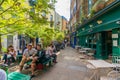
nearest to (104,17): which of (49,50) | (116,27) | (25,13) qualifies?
(116,27)

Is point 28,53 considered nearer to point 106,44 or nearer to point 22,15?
point 22,15

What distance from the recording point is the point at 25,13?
834 cm

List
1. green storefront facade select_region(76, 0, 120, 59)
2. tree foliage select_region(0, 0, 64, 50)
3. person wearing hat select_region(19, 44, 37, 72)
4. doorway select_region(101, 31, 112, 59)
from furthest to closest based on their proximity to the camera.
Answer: doorway select_region(101, 31, 112, 59) → green storefront facade select_region(76, 0, 120, 59) → person wearing hat select_region(19, 44, 37, 72) → tree foliage select_region(0, 0, 64, 50)

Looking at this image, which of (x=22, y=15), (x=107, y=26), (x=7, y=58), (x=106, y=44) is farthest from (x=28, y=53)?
(x=106, y=44)

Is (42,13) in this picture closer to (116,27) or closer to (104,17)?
(116,27)

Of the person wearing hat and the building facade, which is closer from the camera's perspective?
the person wearing hat

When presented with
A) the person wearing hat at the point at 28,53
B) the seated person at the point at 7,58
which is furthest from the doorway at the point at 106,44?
the seated person at the point at 7,58

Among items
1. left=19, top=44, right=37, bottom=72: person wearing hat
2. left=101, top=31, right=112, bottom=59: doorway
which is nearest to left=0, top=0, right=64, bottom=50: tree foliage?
left=19, top=44, right=37, bottom=72: person wearing hat

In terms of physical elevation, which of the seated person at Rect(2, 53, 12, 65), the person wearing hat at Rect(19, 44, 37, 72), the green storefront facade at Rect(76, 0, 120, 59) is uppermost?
the green storefront facade at Rect(76, 0, 120, 59)

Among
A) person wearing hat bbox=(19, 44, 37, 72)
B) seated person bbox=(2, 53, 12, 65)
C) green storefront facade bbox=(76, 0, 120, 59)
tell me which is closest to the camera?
person wearing hat bbox=(19, 44, 37, 72)

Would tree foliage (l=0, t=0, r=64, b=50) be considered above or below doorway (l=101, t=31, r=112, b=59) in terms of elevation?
above

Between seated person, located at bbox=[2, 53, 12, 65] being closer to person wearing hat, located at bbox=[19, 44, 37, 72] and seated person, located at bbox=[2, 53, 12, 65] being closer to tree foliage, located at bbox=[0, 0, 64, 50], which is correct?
person wearing hat, located at bbox=[19, 44, 37, 72]

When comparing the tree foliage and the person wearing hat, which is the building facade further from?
the person wearing hat

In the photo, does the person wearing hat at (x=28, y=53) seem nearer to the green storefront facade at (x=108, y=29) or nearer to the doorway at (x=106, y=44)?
the green storefront facade at (x=108, y=29)
